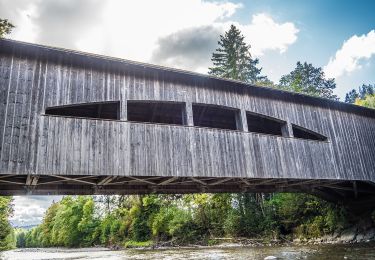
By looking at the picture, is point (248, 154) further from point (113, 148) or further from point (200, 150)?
point (113, 148)

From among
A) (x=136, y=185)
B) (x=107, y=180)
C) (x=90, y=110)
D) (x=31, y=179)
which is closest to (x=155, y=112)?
(x=90, y=110)

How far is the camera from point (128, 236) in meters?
32.4

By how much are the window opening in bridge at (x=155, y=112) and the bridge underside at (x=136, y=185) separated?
281 cm

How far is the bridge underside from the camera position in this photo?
29.4 ft

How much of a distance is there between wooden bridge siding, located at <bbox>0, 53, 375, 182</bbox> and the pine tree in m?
15.8

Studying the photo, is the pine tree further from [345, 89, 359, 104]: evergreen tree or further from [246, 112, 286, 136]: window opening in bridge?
[345, 89, 359, 104]: evergreen tree

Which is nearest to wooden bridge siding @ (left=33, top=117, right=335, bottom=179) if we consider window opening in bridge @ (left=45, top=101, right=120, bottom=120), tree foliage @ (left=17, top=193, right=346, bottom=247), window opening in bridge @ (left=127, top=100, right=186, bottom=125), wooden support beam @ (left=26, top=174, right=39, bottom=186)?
wooden support beam @ (left=26, top=174, right=39, bottom=186)

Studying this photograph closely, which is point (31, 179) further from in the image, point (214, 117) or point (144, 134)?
point (214, 117)

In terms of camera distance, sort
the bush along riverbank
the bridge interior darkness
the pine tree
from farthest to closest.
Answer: the pine tree → the bush along riverbank → the bridge interior darkness

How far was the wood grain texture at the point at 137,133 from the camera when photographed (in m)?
7.94

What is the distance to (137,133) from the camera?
9102 millimetres

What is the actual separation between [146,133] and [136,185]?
258cm

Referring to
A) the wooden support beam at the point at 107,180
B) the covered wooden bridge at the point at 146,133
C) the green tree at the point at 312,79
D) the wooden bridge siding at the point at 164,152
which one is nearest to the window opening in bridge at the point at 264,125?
the covered wooden bridge at the point at 146,133

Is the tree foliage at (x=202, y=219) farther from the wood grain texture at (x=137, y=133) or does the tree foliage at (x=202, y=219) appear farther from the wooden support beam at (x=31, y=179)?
the wooden support beam at (x=31, y=179)
